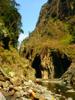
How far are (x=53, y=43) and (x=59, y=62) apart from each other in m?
9.02

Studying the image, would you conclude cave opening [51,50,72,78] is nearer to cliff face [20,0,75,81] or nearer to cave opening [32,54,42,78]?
cliff face [20,0,75,81]

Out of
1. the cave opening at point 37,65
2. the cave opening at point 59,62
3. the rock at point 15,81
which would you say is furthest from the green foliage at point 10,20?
the cave opening at point 37,65

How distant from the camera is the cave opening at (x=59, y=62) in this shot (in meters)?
132

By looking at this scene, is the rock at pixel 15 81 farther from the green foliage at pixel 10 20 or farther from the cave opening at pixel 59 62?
the cave opening at pixel 59 62

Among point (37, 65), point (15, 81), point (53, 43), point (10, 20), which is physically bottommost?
point (37, 65)

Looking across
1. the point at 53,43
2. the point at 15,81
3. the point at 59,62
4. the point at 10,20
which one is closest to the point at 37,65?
the point at 53,43

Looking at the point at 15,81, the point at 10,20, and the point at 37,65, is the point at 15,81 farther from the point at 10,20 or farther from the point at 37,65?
the point at 37,65

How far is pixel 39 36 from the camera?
15738 centimetres

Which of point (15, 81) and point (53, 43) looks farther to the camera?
point (53, 43)

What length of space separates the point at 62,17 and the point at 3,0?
105895 millimetres

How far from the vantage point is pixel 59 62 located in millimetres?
136875

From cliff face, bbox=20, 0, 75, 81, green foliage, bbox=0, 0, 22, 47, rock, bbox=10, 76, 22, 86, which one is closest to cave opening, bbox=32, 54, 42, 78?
cliff face, bbox=20, 0, 75, 81

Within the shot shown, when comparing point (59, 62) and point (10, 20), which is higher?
point (10, 20)

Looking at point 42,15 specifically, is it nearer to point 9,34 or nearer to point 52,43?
point 52,43
